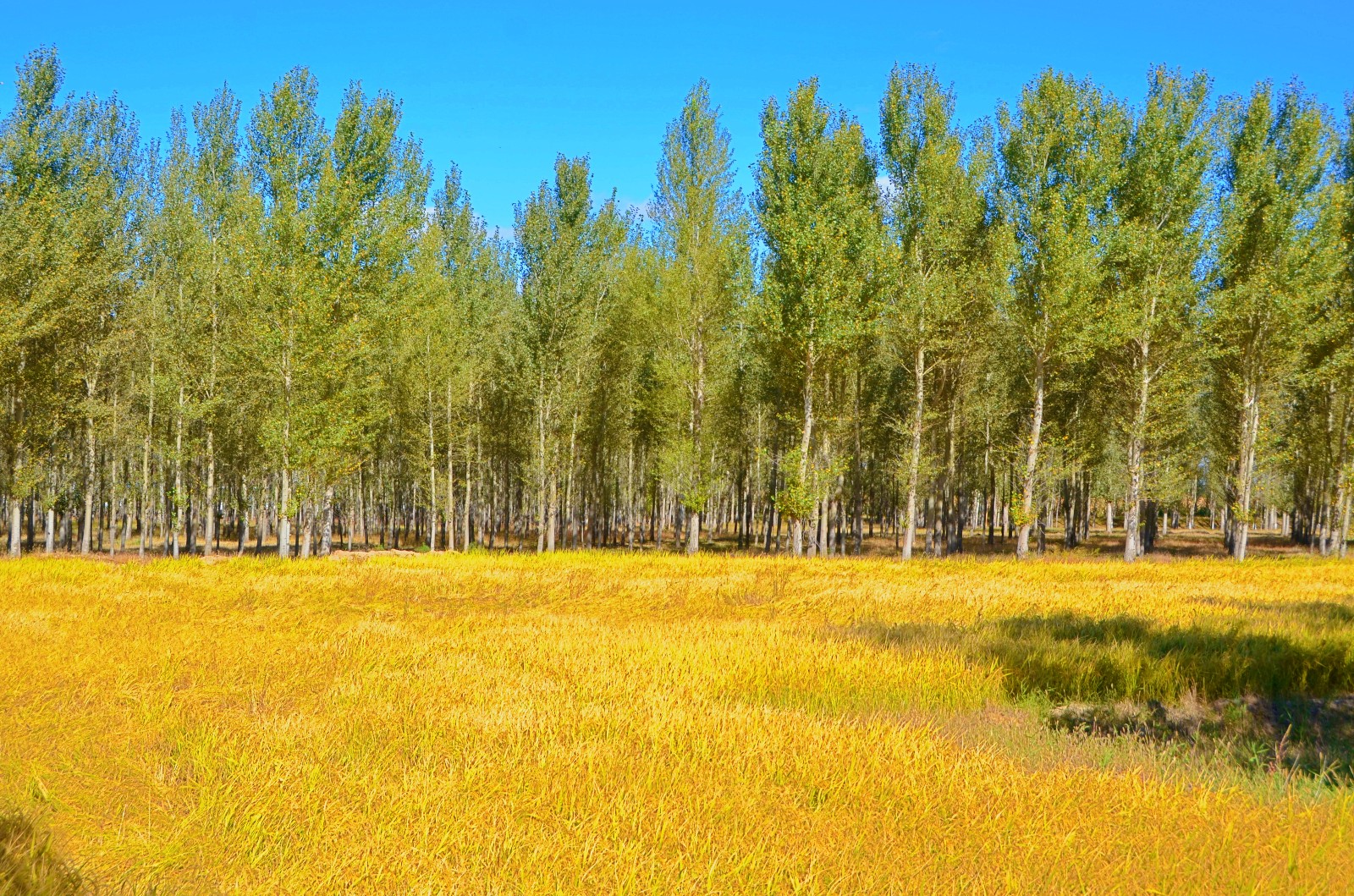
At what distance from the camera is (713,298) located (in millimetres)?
31922

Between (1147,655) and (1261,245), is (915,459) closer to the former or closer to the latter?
(1261,245)

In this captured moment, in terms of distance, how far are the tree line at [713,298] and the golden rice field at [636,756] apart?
54.2ft

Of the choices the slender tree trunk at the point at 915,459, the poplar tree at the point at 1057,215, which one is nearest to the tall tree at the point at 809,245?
the slender tree trunk at the point at 915,459

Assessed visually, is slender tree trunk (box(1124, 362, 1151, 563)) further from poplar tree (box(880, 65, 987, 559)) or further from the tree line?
poplar tree (box(880, 65, 987, 559))

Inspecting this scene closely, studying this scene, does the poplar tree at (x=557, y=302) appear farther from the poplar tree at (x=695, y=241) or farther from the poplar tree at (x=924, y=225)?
the poplar tree at (x=924, y=225)

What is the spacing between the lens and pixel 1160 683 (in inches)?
393

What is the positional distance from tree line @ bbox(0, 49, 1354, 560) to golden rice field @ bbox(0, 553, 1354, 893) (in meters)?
16.5

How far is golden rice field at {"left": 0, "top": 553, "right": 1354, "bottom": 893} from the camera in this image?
4.41 meters

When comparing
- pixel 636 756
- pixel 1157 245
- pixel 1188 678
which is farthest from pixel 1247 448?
pixel 636 756

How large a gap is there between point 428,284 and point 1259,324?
32393 mm

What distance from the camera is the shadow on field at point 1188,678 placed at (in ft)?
28.3

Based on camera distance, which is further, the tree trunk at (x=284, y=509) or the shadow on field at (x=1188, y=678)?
the tree trunk at (x=284, y=509)

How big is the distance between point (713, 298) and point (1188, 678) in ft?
78.1

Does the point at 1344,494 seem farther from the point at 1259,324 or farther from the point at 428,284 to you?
the point at 428,284
